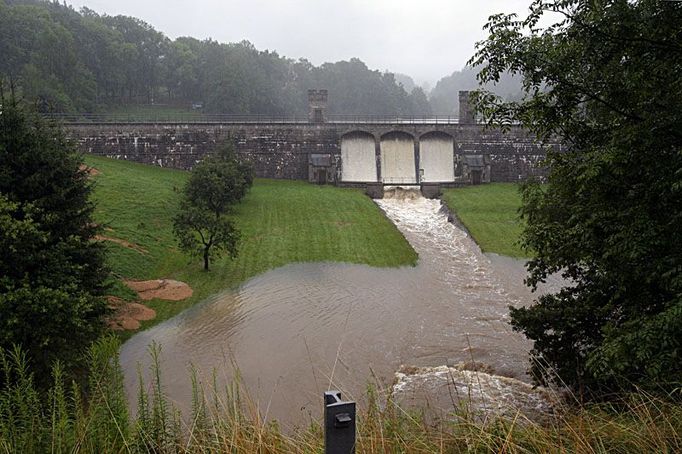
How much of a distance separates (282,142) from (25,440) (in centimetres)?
4388

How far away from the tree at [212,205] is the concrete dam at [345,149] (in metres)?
7.13

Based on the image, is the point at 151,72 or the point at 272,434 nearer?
the point at 272,434

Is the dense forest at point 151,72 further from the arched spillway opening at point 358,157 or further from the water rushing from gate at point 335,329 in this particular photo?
the water rushing from gate at point 335,329

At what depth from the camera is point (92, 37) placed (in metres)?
65.5

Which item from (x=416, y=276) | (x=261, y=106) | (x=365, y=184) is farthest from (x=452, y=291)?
(x=261, y=106)

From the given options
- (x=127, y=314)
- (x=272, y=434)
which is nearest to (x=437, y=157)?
(x=127, y=314)

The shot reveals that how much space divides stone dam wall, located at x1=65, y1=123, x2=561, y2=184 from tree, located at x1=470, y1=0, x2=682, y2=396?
36.2 meters

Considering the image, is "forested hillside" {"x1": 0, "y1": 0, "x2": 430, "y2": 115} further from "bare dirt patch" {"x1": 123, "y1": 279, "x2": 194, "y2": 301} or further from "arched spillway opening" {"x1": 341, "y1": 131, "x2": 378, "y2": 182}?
"bare dirt patch" {"x1": 123, "y1": 279, "x2": 194, "y2": 301}

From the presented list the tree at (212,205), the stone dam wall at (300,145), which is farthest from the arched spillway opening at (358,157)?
the tree at (212,205)

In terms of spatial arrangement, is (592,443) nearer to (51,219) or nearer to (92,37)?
(51,219)

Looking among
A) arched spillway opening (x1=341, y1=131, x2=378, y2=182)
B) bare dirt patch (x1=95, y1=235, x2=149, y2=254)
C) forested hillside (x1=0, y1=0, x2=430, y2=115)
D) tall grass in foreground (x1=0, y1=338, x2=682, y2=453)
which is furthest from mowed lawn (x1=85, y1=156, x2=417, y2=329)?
forested hillside (x1=0, y1=0, x2=430, y2=115)

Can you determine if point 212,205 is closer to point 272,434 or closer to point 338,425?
point 272,434

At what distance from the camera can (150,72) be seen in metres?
72.7

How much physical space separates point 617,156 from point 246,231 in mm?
24217
